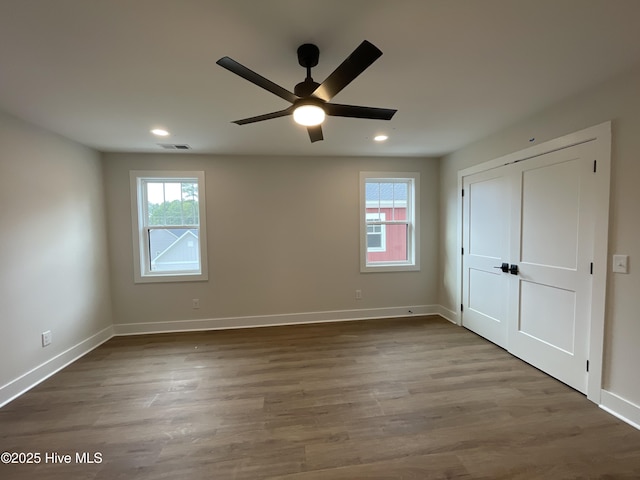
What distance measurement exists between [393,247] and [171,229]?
3.32 metres

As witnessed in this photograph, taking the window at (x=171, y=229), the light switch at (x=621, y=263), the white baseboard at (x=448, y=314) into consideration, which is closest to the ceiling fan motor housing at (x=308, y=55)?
the light switch at (x=621, y=263)

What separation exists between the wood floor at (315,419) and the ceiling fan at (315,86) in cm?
207

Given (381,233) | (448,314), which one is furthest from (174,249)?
(448,314)

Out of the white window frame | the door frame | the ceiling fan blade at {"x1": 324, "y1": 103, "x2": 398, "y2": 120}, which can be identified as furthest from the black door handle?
the ceiling fan blade at {"x1": 324, "y1": 103, "x2": 398, "y2": 120}

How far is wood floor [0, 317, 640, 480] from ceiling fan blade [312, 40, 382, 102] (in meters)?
2.15

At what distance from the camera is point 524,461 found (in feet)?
5.24

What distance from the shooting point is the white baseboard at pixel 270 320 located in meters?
3.66

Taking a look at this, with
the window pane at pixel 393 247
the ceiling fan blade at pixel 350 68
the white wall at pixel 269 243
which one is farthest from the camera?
the window pane at pixel 393 247

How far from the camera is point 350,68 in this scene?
125cm

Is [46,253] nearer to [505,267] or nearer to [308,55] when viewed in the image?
[308,55]

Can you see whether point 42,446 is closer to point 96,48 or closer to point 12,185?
point 12,185

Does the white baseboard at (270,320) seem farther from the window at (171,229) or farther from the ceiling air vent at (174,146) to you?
the ceiling air vent at (174,146)

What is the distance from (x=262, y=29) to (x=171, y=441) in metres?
2.56

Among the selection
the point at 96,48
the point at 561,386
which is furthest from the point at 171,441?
the point at 561,386
